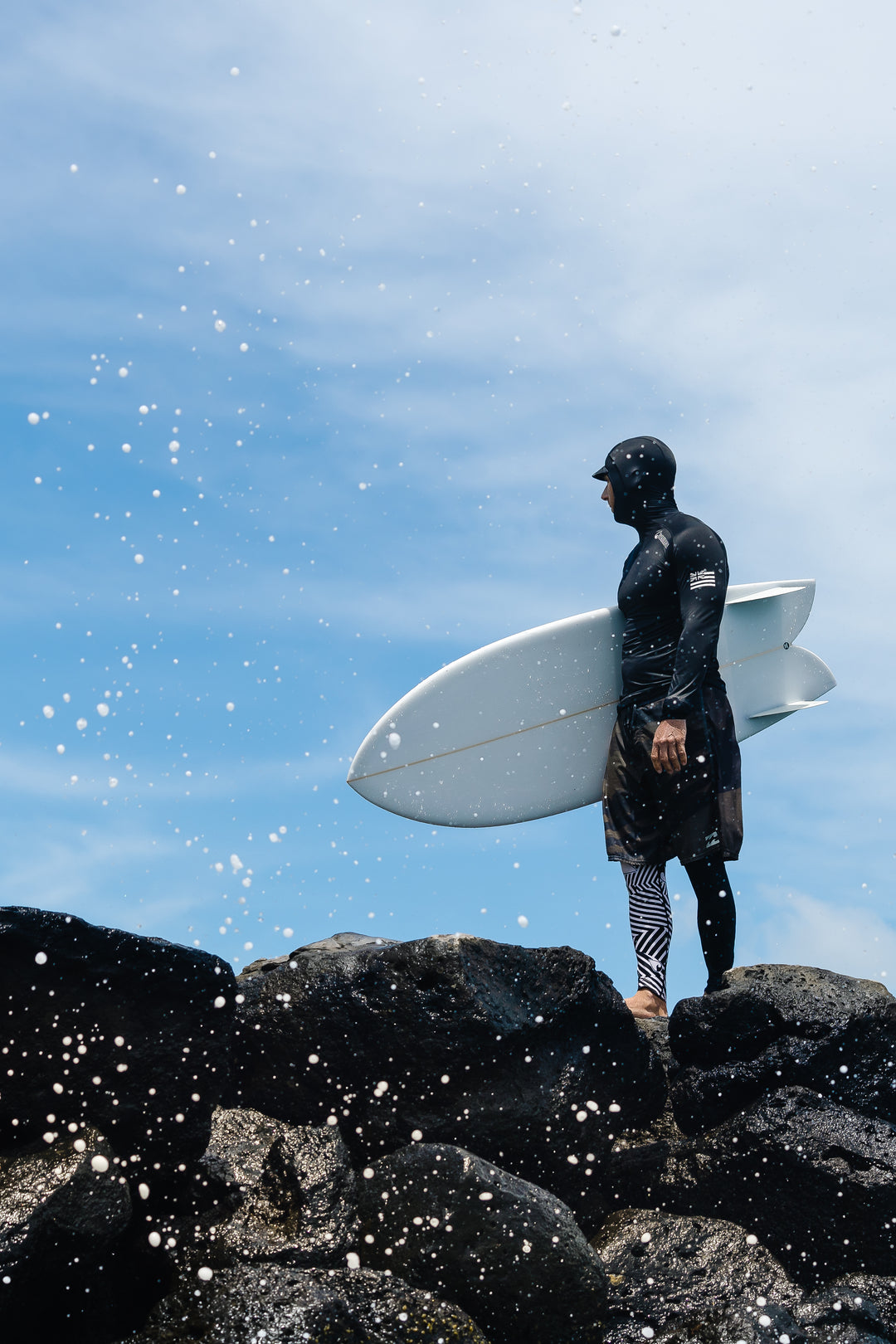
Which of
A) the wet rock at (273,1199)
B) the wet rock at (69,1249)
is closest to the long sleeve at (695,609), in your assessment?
the wet rock at (273,1199)

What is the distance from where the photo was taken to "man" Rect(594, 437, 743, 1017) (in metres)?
5.27

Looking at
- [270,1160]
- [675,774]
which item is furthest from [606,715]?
[270,1160]

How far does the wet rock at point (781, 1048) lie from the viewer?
4.66 meters

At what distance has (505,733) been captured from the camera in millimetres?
6152

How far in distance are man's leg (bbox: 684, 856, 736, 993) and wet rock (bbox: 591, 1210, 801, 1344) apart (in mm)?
1178

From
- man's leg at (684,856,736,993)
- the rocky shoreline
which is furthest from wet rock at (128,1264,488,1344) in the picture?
man's leg at (684,856,736,993)

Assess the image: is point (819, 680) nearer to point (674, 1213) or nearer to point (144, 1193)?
point (674, 1213)

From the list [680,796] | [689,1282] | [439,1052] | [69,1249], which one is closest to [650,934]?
[680,796]

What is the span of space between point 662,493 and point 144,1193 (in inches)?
152

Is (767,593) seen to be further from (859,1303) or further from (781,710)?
(859,1303)

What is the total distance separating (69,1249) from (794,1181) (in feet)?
8.64

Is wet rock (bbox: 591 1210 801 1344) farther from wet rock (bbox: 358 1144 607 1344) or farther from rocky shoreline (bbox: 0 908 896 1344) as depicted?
wet rock (bbox: 358 1144 607 1344)

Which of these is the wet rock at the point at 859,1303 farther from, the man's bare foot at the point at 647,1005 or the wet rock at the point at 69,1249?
the wet rock at the point at 69,1249

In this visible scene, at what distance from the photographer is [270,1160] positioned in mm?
4152
